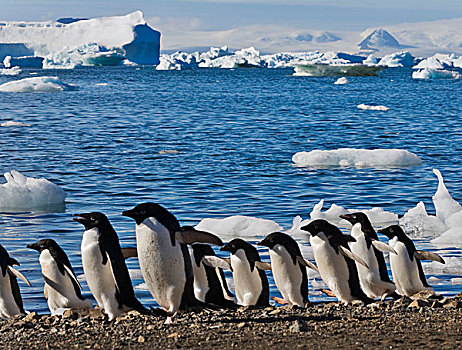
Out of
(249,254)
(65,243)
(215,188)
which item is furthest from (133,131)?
(249,254)

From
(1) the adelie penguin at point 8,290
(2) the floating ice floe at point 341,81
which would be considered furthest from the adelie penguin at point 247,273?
(2) the floating ice floe at point 341,81

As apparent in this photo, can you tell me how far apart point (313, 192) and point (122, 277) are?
7.98 metres

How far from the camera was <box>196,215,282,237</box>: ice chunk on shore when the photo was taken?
9.41 meters

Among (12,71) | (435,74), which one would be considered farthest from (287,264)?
(435,74)

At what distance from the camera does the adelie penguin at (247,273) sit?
616 centimetres

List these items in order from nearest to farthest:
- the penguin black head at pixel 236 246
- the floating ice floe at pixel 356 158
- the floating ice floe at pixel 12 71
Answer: the penguin black head at pixel 236 246 < the floating ice floe at pixel 356 158 < the floating ice floe at pixel 12 71

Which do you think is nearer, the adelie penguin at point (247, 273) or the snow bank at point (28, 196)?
the adelie penguin at point (247, 273)

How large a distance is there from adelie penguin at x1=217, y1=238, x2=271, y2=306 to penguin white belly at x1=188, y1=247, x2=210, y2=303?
0.24m

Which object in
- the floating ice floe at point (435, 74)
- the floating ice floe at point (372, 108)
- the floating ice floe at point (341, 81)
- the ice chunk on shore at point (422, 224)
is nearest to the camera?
the ice chunk on shore at point (422, 224)

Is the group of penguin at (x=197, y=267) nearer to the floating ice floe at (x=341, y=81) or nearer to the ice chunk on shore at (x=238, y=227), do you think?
the ice chunk on shore at (x=238, y=227)

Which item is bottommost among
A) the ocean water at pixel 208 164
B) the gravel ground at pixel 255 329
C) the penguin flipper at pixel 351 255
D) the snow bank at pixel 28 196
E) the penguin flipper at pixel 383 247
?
the ocean water at pixel 208 164

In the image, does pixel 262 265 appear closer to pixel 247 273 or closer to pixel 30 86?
pixel 247 273

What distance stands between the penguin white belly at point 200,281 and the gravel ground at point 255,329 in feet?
1.61

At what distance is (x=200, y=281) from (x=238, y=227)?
135 inches
